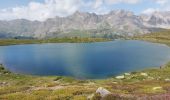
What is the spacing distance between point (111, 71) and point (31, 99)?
102 metres

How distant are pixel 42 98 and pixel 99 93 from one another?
272 inches

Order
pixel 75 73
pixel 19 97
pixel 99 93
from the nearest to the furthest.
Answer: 1. pixel 99 93
2. pixel 19 97
3. pixel 75 73

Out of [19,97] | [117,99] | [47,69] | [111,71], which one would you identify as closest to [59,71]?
[47,69]

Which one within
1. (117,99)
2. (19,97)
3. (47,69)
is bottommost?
(47,69)

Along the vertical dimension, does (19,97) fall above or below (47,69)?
above

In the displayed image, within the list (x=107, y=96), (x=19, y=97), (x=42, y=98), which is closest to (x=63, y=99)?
(x=42, y=98)

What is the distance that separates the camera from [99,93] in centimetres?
2025

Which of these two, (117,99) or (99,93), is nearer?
(117,99)

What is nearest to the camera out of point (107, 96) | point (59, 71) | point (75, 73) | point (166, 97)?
point (166, 97)

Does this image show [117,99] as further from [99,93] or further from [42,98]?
[42,98]

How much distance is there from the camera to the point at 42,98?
24.9 meters

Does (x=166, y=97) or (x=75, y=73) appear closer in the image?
(x=166, y=97)

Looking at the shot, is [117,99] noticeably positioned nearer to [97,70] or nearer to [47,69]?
[97,70]

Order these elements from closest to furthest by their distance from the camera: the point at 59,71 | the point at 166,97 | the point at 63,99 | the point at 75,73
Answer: the point at 166,97 < the point at 63,99 < the point at 75,73 < the point at 59,71
